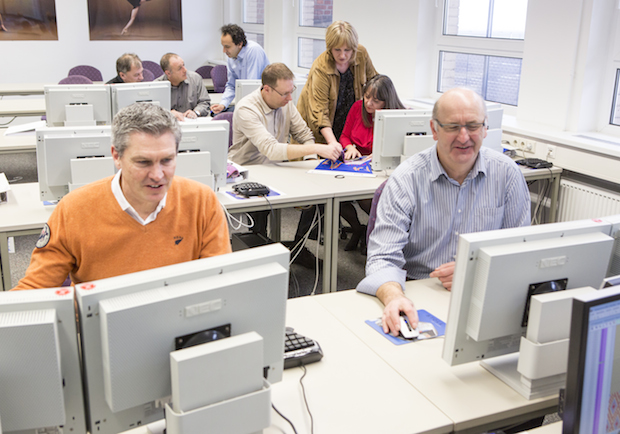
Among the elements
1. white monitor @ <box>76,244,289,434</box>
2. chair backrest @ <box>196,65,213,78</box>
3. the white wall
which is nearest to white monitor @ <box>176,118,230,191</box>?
white monitor @ <box>76,244,289,434</box>

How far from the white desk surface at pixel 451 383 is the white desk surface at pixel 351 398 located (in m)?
0.03

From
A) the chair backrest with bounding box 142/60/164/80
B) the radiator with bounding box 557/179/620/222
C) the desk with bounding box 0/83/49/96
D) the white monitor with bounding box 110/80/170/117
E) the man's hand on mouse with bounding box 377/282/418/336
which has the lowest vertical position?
the radiator with bounding box 557/179/620/222

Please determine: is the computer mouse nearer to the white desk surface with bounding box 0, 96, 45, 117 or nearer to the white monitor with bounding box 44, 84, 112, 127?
the white monitor with bounding box 44, 84, 112, 127

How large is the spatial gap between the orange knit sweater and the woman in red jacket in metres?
1.99

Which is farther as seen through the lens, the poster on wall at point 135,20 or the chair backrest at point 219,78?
the poster on wall at point 135,20

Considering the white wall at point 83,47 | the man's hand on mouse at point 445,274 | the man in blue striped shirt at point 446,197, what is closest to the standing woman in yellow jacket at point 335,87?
the man in blue striped shirt at point 446,197

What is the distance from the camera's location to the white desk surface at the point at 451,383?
1320 millimetres

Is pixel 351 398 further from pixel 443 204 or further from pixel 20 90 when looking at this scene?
pixel 20 90

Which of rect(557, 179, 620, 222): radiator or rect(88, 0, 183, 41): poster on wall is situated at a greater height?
rect(88, 0, 183, 41): poster on wall

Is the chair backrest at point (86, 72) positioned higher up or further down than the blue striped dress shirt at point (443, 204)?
higher up

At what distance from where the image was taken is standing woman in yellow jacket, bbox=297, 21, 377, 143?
12.4ft

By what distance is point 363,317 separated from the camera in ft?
5.61

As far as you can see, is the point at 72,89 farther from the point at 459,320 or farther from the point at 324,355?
the point at 459,320

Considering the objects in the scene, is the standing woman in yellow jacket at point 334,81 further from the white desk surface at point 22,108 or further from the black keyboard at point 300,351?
the white desk surface at point 22,108
